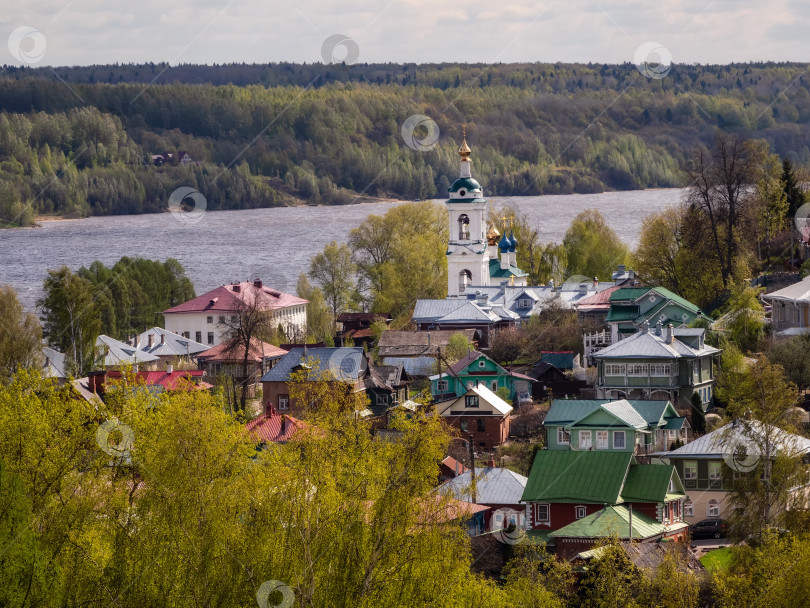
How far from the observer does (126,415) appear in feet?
88.9

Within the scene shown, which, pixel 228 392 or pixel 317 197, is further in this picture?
pixel 317 197

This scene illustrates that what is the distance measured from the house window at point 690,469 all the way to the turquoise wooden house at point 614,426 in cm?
162

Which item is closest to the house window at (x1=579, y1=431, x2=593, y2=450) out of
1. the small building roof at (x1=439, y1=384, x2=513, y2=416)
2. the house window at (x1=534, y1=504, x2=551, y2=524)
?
the small building roof at (x1=439, y1=384, x2=513, y2=416)

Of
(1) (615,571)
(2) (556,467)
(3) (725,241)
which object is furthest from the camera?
(3) (725,241)

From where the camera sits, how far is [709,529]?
32625 millimetres

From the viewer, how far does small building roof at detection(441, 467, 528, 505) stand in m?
32.8

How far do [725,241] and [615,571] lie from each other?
34.2 m

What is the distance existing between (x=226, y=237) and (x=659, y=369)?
11522 centimetres

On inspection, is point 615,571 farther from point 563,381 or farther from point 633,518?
point 563,381

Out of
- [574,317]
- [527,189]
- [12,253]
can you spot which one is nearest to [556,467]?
[574,317]
